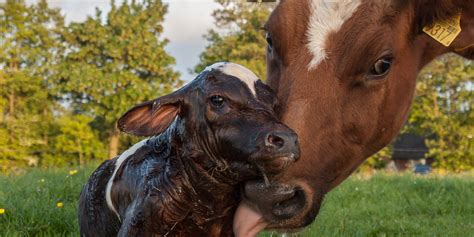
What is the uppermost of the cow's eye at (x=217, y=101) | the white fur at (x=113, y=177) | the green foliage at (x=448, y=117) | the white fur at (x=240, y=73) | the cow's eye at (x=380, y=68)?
the white fur at (x=240, y=73)

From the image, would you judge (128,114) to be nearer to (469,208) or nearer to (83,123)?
(469,208)

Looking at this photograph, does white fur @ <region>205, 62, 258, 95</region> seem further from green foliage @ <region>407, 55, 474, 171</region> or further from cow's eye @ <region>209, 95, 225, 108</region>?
green foliage @ <region>407, 55, 474, 171</region>

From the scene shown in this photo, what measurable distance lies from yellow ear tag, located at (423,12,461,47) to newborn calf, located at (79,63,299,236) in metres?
1.23

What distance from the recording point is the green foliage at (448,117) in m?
26.1

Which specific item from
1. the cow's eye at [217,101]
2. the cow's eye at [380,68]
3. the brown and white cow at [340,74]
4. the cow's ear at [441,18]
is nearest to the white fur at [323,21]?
the brown and white cow at [340,74]

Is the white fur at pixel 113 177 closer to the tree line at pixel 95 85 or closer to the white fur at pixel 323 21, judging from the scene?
the white fur at pixel 323 21

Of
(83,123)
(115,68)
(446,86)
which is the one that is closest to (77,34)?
(115,68)

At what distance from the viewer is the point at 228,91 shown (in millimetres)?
2336

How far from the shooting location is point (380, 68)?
295cm

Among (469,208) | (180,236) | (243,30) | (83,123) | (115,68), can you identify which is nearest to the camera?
(180,236)

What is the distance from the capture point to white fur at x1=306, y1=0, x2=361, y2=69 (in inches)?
114

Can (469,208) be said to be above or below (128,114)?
below

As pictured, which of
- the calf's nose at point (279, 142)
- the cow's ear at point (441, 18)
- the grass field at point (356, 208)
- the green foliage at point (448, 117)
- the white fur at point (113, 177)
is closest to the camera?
the calf's nose at point (279, 142)

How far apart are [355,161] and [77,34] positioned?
1014 inches
